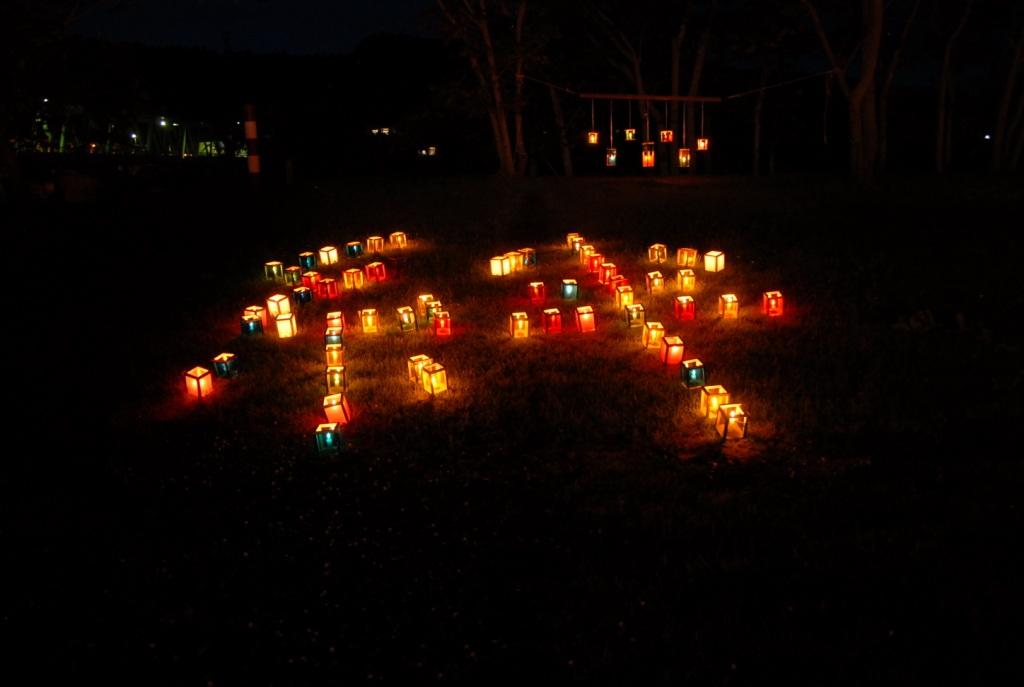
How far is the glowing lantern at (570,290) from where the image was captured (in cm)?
1137

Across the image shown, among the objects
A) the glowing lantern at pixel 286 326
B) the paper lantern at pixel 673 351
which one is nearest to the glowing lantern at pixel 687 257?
the paper lantern at pixel 673 351

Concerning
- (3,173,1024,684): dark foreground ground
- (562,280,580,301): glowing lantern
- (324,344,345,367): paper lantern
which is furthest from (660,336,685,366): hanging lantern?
(324,344,345,367): paper lantern

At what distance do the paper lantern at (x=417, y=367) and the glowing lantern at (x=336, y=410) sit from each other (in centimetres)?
106

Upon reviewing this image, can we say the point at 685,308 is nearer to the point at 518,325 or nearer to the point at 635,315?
the point at 635,315

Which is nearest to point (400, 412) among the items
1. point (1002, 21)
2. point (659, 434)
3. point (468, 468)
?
point (468, 468)

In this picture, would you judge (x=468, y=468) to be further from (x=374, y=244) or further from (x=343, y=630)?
(x=374, y=244)

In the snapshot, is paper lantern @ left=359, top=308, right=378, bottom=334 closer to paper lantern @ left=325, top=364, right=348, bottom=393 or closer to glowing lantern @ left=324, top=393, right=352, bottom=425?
paper lantern @ left=325, top=364, right=348, bottom=393

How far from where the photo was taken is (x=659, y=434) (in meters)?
7.23

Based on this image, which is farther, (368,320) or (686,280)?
(686,280)

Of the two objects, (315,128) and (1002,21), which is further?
(315,128)

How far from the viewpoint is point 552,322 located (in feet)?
33.2

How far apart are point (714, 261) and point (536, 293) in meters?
3.18

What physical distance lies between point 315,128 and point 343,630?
38.3 m

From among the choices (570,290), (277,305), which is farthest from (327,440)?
(570,290)
